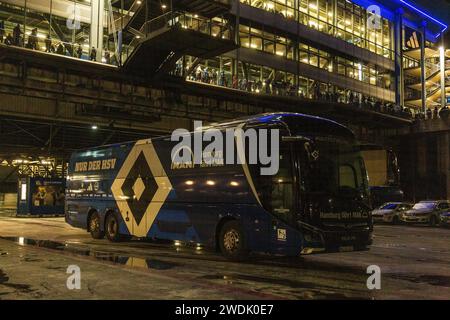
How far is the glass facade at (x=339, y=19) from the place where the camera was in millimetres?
43500

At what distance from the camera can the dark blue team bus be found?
11.0 m

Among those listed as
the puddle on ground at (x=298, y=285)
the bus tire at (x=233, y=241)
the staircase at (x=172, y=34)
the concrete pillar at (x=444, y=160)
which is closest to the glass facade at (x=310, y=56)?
the concrete pillar at (x=444, y=160)

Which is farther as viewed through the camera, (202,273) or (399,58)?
(399,58)

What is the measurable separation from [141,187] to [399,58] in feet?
168

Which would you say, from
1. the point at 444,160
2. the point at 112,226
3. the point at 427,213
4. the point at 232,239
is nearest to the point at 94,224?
the point at 112,226

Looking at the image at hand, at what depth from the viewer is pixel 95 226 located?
18.2 meters

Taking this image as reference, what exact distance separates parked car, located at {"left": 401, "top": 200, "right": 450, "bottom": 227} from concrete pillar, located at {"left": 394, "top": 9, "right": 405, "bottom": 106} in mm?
30271

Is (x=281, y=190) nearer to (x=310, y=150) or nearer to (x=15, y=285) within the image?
(x=310, y=150)

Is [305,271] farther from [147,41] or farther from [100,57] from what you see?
[100,57]

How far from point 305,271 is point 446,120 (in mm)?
33186

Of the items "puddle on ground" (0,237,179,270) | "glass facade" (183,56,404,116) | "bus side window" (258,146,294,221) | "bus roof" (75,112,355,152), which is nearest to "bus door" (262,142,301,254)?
"bus side window" (258,146,294,221)

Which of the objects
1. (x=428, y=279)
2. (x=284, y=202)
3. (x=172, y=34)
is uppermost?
(x=172, y=34)
